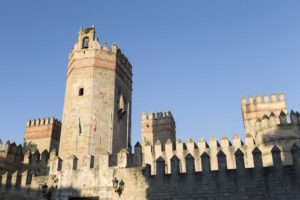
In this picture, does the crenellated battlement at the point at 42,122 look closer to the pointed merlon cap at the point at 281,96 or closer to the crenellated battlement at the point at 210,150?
the crenellated battlement at the point at 210,150

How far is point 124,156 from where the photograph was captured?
48.7 feet

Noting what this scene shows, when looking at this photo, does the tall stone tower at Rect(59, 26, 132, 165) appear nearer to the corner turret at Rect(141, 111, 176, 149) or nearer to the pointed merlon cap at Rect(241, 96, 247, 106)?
the corner turret at Rect(141, 111, 176, 149)

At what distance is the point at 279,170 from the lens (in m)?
12.1

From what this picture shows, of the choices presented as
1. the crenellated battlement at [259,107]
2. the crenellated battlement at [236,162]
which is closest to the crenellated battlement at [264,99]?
the crenellated battlement at [259,107]

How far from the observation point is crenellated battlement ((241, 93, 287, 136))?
1048 inches

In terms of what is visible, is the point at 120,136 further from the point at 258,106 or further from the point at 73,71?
the point at 258,106

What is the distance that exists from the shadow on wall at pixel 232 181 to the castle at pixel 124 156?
1.4 inches

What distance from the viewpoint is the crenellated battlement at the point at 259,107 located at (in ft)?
87.4

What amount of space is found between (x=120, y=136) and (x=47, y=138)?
45.0 feet

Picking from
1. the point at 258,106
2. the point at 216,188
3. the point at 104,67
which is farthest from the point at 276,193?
the point at 258,106

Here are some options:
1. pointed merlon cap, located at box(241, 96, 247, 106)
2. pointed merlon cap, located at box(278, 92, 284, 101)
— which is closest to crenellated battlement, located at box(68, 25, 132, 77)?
pointed merlon cap, located at box(241, 96, 247, 106)

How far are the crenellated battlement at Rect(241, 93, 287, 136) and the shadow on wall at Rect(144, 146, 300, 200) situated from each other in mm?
14354

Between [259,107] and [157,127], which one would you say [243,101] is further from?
[157,127]

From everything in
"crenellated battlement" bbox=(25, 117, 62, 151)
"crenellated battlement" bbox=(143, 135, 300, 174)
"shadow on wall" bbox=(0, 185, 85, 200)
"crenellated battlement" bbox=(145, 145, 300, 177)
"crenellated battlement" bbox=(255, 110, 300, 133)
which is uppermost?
"crenellated battlement" bbox=(25, 117, 62, 151)
